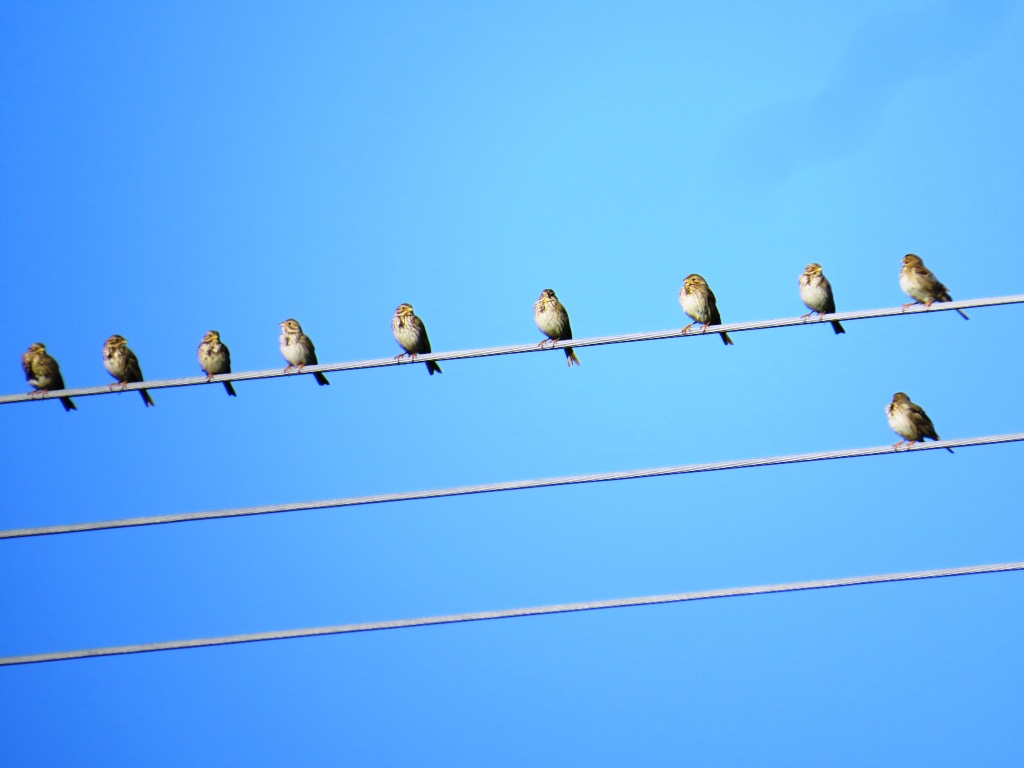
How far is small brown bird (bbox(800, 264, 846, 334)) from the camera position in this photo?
53.5 ft

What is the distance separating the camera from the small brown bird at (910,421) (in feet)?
53.7

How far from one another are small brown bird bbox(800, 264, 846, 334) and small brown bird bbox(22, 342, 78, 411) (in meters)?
7.33

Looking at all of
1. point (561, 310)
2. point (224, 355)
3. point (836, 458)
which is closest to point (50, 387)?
point (224, 355)

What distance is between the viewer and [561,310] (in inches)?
666

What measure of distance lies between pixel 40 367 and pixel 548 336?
504cm

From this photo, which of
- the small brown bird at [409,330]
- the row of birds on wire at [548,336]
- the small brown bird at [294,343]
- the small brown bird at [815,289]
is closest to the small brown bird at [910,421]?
the row of birds on wire at [548,336]

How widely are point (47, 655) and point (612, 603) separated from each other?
3.55 metres

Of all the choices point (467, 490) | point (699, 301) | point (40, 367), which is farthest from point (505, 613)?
point (40, 367)

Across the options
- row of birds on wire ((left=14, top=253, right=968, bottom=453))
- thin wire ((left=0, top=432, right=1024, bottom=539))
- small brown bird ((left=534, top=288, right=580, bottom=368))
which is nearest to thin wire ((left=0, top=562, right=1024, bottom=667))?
thin wire ((left=0, top=432, right=1024, bottom=539))

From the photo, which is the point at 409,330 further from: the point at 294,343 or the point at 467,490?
the point at 467,490

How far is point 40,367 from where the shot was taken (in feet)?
55.1

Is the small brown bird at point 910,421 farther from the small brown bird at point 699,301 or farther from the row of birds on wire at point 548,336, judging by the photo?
the small brown bird at point 699,301

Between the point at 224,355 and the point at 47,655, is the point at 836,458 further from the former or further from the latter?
the point at 224,355

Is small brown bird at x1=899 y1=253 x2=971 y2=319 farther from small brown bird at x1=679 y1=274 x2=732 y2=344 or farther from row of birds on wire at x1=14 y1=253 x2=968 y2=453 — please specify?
small brown bird at x1=679 y1=274 x2=732 y2=344
